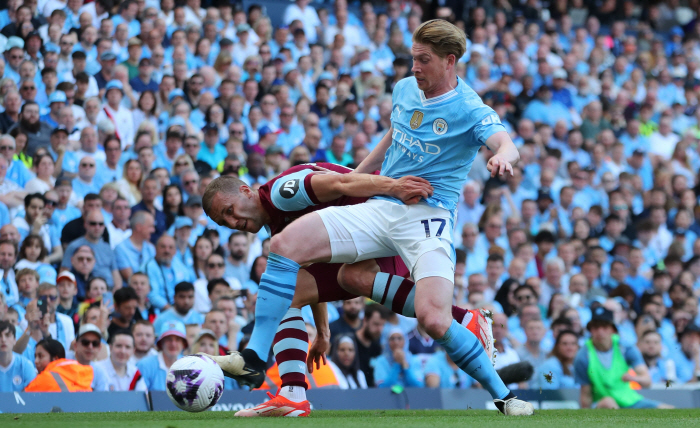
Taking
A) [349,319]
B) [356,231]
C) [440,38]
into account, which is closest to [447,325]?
[356,231]

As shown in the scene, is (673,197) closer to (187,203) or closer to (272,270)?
(187,203)

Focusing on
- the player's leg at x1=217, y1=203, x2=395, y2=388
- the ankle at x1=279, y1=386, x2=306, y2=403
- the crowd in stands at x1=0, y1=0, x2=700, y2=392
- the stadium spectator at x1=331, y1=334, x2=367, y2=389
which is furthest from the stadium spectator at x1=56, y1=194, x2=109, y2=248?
the player's leg at x1=217, y1=203, x2=395, y2=388

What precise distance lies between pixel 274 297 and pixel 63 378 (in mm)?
2844

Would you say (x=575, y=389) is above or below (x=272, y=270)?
below

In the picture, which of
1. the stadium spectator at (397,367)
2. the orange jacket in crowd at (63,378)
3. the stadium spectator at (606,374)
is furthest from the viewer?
the stadium spectator at (397,367)

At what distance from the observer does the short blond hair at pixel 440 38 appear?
545 cm

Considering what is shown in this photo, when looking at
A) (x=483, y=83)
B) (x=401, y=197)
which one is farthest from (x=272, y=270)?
(x=483, y=83)

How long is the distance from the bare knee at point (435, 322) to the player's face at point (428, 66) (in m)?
1.40

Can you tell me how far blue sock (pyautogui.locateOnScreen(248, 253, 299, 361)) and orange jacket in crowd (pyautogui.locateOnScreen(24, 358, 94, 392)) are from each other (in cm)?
261

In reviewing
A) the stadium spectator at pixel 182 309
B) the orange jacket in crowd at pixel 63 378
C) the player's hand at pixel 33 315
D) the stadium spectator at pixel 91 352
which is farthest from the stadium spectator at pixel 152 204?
the orange jacket in crowd at pixel 63 378

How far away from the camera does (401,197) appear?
18.0 feet

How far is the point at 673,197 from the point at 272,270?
10.8m

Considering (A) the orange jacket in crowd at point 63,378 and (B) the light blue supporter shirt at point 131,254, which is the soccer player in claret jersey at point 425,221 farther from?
(B) the light blue supporter shirt at point 131,254

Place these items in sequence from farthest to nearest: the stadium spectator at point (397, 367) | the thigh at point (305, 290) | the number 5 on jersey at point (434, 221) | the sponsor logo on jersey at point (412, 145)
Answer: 1. the stadium spectator at point (397, 367)
2. the thigh at point (305, 290)
3. the sponsor logo on jersey at point (412, 145)
4. the number 5 on jersey at point (434, 221)
